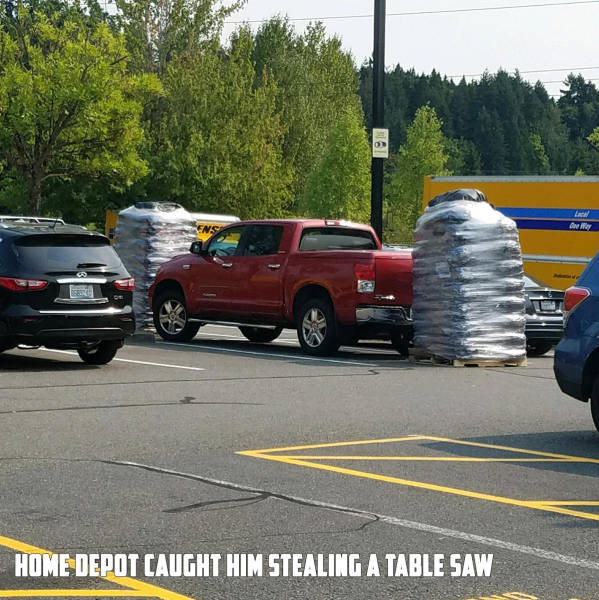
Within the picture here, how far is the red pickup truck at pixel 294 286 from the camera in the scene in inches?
731

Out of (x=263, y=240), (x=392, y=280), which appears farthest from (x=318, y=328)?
(x=263, y=240)

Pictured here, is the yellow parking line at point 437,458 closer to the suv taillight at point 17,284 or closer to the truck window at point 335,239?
the suv taillight at point 17,284

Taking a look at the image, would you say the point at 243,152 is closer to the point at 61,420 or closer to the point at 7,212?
the point at 7,212

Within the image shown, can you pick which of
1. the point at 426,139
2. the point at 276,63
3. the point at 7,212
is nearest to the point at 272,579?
the point at 7,212

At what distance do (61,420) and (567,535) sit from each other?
5.69 meters

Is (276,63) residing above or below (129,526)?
above

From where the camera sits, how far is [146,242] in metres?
22.7

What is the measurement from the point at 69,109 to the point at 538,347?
Answer: 72.0ft

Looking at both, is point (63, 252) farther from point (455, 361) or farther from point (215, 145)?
point (215, 145)

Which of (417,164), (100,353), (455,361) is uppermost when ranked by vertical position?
(417,164)

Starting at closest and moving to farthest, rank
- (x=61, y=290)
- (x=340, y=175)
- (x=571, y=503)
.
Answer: (x=571, y=503)
(x=61, y=290)
(x=340, y=175)

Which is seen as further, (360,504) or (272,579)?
(360,504)

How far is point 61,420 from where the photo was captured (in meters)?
11.7

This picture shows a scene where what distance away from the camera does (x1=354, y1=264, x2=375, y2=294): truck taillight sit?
18.5 meters
